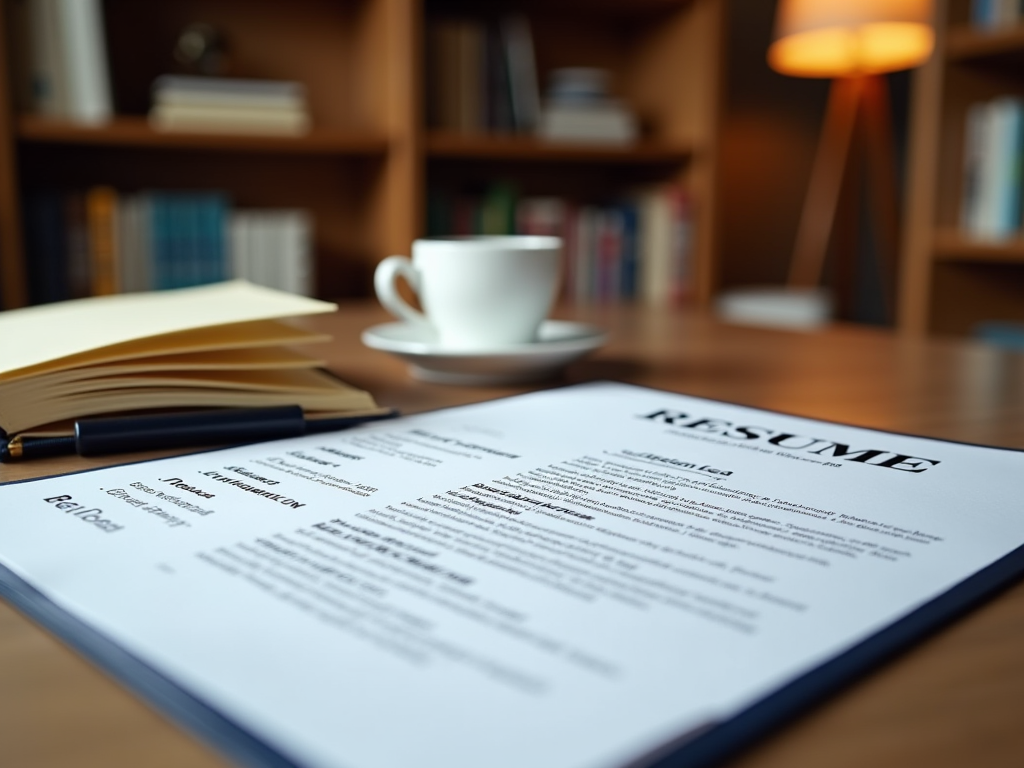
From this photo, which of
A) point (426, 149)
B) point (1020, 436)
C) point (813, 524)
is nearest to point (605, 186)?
point (426, 149)

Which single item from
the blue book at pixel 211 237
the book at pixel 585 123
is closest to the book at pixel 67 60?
the blue book at pixel 211 237

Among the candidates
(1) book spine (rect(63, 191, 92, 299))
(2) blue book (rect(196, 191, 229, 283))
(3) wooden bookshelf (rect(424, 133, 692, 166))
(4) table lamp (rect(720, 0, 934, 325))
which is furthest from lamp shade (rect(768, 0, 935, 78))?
(1) book spine (rect(63, 191, 92, 299))

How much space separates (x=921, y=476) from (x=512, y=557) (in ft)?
0.71

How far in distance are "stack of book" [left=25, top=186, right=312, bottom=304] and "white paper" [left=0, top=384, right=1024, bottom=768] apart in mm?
1550

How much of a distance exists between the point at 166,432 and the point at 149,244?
1.54 metres

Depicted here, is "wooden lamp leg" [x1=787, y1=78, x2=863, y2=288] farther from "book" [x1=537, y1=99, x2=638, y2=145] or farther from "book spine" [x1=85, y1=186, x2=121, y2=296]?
"book spine" [x1=85, y1=186, x2=121, y2=296]

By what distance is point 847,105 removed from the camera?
9.30 feet

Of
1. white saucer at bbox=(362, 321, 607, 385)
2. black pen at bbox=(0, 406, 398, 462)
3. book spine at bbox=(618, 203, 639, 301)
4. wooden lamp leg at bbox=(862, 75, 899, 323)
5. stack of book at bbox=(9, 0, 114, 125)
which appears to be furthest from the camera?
wooden lamp leg at bbox=(862, 75, 899, 323)

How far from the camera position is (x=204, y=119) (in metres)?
1.89

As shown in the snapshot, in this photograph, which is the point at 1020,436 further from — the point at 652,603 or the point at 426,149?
the point at 426,149

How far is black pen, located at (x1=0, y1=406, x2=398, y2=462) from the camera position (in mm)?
477

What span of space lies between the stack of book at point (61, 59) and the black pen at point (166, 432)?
5.04 feet

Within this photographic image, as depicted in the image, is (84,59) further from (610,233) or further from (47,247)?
(610,233)

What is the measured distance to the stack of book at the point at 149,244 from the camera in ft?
5.99
